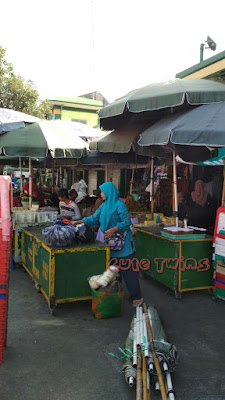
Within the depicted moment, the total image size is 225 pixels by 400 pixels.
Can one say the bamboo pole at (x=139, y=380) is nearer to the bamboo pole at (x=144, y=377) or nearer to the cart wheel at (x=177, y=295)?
the bamboo pole at (x=144, y=377)

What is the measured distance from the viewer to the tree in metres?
17.8

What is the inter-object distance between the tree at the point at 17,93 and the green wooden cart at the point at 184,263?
1484 centimetres

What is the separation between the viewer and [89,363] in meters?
3.59

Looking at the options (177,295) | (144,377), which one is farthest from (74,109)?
(144,377)

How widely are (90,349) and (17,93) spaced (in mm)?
16848

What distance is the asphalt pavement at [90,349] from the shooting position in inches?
124

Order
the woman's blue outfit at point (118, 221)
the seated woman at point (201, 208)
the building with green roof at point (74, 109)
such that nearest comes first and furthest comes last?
1. the woman's blue outfit at point (118, 221)
2. the seated woman at point (201, 208)
3. the building with green roof at point (74, 109)

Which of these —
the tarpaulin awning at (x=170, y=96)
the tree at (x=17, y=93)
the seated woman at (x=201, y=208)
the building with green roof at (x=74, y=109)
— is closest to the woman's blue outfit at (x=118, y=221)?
the tarpaulin awning at (x=170, y=96)

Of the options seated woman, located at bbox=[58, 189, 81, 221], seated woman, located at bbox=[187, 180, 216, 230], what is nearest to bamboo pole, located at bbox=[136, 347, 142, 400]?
seated woman, located at bbox=[58, 189, 81, 221]

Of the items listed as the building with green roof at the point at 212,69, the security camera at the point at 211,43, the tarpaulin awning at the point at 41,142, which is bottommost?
the tarpaulin awning at the point at 41,142

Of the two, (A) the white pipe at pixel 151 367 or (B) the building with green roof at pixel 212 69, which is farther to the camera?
(B) the building with green roof at pixel 212 69

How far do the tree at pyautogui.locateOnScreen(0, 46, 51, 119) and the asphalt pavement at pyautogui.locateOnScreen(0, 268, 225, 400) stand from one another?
582 inches

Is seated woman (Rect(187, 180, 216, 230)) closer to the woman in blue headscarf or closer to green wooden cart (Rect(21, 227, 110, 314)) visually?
the woman in blue headscarf

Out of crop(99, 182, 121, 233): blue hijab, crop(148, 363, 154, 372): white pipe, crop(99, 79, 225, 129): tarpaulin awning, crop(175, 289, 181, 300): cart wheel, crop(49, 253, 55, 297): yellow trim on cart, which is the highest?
crop(99, 79, 225, 129): tarpaulin awning
